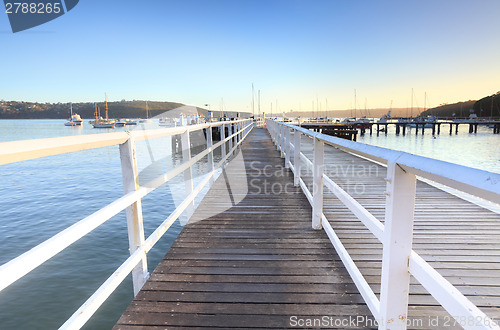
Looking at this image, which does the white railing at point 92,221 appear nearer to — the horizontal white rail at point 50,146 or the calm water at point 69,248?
the horizontal white rail at point 50,146

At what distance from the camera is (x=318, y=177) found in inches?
127

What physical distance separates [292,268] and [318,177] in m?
1.08

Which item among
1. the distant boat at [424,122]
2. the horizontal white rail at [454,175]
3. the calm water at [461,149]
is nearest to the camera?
the horizontal white rail at [454,175]

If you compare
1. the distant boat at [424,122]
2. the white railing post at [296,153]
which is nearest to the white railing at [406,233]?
the white railing post at [296,153]

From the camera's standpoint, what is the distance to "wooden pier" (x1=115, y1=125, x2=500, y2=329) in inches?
77.5

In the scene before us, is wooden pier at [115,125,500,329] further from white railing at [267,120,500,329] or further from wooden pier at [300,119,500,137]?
wooden pier at [300,119,500,137]

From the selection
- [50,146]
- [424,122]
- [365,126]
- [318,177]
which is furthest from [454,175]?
[365,126]

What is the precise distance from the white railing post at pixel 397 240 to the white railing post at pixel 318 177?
5.48 ft

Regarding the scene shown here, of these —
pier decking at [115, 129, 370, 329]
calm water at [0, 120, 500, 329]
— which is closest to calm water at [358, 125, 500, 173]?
pier decking at [115, 129, 370, 329]

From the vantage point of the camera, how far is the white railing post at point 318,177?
3.16 metres

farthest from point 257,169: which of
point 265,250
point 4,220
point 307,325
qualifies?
point 4,220

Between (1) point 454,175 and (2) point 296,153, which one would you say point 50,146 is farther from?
(2) point 296,153

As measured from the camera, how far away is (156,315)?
6.49ft

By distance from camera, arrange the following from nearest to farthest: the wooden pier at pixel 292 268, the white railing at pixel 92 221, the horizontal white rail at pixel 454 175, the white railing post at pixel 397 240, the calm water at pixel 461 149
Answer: the horizontal white rail at pixel 454 175 → the white railing at pixel 92 221 → the white railing post at pixel 397 240 → the wooden pier at pixel 292 268 → the calm water at pixel 461 149
